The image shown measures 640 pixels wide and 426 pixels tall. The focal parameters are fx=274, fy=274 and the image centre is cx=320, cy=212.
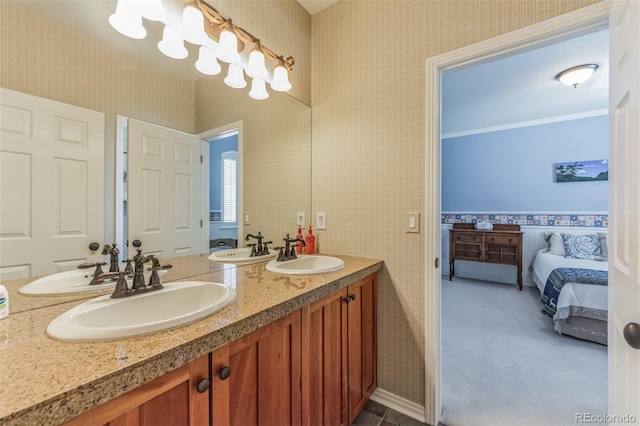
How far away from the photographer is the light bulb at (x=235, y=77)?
59.1 inches

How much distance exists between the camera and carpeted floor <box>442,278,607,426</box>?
5.23 ft

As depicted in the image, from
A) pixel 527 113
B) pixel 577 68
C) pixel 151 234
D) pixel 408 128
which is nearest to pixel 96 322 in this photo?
pixel 151 234

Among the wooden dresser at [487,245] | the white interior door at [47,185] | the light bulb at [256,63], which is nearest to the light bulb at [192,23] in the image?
the light bulb at [256,63]

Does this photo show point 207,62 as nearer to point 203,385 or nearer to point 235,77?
point 235,77

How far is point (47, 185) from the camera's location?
0.86 metres

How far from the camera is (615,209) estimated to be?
0.96 metres

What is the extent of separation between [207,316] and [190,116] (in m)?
0.93

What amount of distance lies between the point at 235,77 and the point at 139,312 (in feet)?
4.15

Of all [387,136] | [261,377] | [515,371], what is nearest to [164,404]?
[261,377]

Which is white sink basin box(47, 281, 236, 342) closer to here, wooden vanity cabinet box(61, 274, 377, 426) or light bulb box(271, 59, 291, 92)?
wooden vanity cabinet box(61, 274, 377, 426)

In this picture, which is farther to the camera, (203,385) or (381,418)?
(381,418)

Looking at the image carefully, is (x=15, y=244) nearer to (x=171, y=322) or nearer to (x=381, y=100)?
(x=171, y=322)

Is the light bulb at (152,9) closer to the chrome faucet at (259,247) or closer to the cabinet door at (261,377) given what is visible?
the chrome faucet at (259,247)

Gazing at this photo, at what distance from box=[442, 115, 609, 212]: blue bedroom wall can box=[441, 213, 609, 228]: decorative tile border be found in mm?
90
